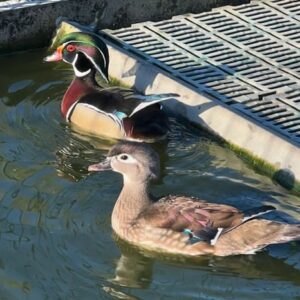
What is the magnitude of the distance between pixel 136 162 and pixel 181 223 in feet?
1.86

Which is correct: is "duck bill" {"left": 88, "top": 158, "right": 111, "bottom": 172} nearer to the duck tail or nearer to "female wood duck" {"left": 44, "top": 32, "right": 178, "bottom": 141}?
the duck tail

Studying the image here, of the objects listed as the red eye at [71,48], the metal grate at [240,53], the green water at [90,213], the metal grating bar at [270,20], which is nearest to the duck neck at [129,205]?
the green water at [90,213]

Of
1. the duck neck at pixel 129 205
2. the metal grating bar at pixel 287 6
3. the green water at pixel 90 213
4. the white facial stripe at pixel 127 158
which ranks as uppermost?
the white facial stripe at pixel 127 158

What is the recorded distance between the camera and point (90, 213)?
759cm

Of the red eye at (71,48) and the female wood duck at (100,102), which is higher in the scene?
the red eye at (71,48)

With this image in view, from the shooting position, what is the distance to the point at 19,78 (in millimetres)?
→ 9828

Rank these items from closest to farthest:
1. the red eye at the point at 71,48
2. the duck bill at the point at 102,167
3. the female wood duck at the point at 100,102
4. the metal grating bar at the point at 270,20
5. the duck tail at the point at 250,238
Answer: the duck tail at the point at 250,238, the duck bill at the point at 102,167, the female wood duck at the point at 100,102, the red eye at the point at 71,48, the metal grating bar at the point at 270,20

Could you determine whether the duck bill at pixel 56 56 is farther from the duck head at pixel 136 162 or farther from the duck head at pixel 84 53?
the duck head at pixel 136 162

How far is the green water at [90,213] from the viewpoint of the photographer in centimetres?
Result: 681

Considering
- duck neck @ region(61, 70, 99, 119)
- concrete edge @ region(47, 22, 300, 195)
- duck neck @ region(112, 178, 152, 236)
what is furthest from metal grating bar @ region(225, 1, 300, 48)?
duck neck @ region(112, 178, 152, 236)

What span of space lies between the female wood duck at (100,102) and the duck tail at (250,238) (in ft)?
5.94

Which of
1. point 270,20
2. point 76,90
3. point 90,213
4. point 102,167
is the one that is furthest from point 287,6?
point 90,213

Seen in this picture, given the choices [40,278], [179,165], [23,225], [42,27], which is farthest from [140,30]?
[40,278]

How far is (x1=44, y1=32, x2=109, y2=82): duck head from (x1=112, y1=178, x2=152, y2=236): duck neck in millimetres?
2006
